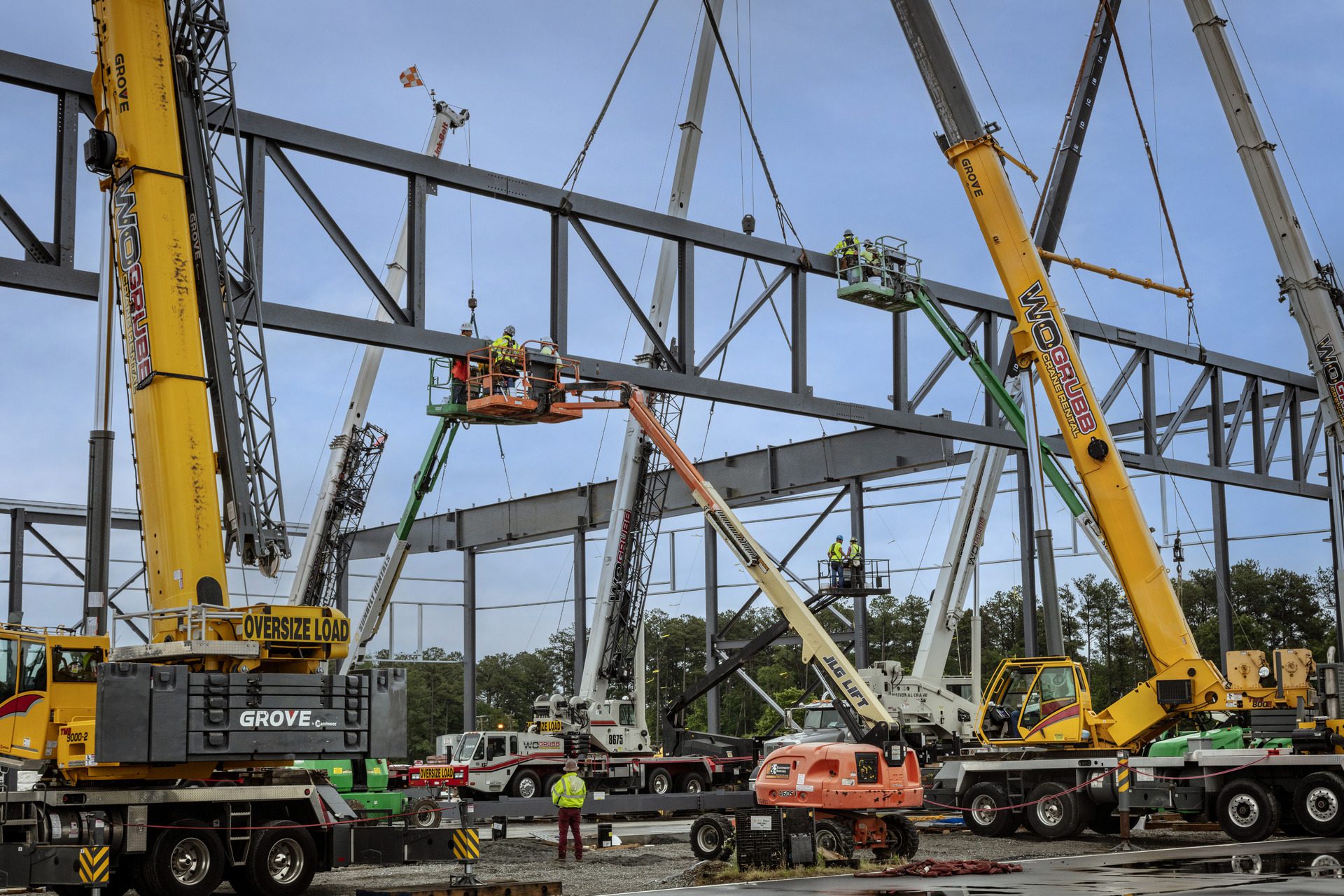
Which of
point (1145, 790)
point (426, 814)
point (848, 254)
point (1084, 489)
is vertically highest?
point (848, 254)

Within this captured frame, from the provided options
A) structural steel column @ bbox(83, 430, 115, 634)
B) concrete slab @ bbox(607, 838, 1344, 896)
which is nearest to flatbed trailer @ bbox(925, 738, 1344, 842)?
concrete slab @ bbox(607, 838, 1344, 896)

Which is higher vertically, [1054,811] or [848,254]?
[848,254]

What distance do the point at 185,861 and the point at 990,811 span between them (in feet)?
45.7

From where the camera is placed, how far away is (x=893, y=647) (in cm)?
6569

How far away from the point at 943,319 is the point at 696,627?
172 feet

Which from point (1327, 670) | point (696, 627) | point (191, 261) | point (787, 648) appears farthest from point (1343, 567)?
point (696, 627)

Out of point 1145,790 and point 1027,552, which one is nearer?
point 1145,790

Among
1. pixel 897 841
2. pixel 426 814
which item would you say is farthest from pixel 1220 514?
pixel 426 814

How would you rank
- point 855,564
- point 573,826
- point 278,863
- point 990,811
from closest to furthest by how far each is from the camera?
point 278,863 < point 573,826 < point 990,811 < point 855,564

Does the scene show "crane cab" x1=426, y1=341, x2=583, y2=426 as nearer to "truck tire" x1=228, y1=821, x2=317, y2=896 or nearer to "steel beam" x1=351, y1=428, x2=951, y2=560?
"truck tire" x1=228, y1=821, x2=317, y2=896

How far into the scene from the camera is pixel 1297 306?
28.8 metres

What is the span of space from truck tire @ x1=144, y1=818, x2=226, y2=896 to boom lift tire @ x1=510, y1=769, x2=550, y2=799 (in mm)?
16776

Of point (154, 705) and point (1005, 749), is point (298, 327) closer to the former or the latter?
point (154, 705)

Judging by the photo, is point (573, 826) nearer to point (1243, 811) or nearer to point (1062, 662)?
point (1062, 662)
